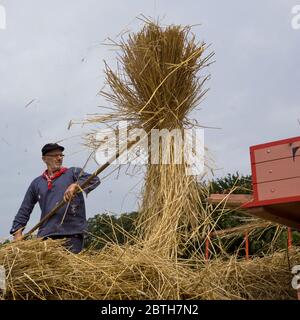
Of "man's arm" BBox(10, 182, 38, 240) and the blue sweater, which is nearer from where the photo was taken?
the blue sweater

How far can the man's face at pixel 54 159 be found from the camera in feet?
13.5

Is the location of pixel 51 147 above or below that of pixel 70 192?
above

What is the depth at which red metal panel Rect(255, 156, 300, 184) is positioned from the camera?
2.85 m

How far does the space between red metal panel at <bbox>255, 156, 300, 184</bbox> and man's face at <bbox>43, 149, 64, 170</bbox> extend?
Answer: 1.62m

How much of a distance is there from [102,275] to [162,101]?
1.22 metres

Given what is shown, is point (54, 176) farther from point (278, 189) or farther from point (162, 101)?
point (278, 189)

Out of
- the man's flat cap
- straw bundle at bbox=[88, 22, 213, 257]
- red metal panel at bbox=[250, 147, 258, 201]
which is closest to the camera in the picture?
red metal panel at bbox=[250, 147, 258, 201]

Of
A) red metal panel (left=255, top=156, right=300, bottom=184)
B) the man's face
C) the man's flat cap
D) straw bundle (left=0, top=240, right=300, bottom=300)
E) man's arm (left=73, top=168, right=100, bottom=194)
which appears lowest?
straw bundle (left=0, top=240, right=300, bottom=300)

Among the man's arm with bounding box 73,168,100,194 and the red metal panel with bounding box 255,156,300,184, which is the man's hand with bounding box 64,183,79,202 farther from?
the red metal panel with bounding box 255,156,300,184

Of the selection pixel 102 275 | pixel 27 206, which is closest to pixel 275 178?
pixel 102 275

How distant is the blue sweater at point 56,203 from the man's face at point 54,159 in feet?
0.28

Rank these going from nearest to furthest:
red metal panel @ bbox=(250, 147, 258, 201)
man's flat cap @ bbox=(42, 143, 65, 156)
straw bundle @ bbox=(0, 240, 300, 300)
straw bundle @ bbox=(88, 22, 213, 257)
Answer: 1. straw bundle @ bbox=(0, 240, 300, 300)
2. red metal panel @ bbox=(250, 147, 258, 201)
3. straw bundle @ bbox=(88, 22, 213, 257)
4. man's flat cap @ bbox=(42, 143, 65, 156)

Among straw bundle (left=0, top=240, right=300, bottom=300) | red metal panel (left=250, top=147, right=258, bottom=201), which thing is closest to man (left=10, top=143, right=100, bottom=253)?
straw bundle (left=0, top=240, right=300, bottom=300)

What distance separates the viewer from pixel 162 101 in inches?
143
